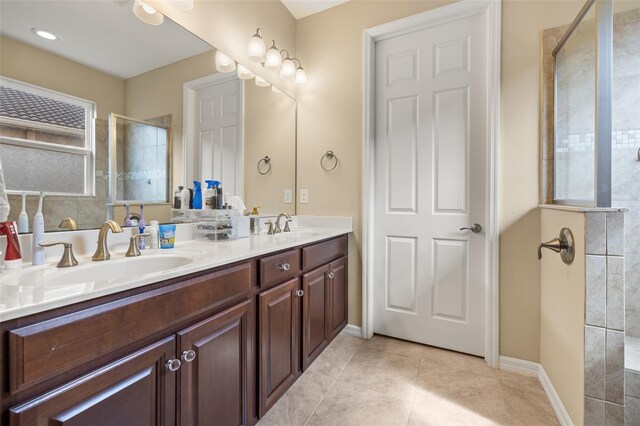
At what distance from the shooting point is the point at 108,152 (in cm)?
125

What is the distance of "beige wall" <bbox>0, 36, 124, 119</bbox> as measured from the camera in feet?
3.26

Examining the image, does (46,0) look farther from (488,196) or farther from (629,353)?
(629,353)

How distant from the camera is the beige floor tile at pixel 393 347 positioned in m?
2.03

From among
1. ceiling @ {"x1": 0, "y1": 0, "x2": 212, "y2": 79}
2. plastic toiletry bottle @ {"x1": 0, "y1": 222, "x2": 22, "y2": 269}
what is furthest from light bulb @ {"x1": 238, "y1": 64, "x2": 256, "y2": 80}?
plastic toiletry bottle @ {"x1": 0, "y1": 222, "x2": 22, "y2": 269}

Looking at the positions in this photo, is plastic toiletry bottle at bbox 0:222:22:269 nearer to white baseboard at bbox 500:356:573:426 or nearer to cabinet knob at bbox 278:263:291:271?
cabinet knob at bbox 278:263:291:271

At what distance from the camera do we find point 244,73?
2.00 meters

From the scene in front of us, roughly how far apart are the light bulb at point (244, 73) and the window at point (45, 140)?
38.8 inches

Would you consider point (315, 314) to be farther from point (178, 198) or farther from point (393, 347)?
point (178, 198)

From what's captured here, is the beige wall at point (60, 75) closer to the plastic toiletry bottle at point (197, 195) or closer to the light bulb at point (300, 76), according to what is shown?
the plastic toiletry bottle at point (197, 195)

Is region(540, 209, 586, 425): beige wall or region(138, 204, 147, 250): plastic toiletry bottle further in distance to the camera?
region(138, 204, 147, 250): plastic toiletry bottle

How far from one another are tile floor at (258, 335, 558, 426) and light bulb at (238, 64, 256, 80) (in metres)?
1.96

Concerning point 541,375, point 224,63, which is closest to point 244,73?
point 224,63

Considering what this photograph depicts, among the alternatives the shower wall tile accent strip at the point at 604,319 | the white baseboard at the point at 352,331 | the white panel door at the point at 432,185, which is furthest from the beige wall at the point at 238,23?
the shower wall tile accent strip at the point at 604,319

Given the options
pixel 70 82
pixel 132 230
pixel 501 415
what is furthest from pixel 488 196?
pixel 70 82
